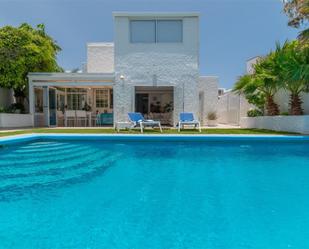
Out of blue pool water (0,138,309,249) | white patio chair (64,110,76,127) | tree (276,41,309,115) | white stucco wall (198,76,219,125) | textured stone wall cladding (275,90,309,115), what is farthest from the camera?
white stucco wall (198,76,219,125)

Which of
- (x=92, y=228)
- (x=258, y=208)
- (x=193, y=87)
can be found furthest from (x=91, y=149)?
(x=193, y=87)

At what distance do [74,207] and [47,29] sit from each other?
18699 mm

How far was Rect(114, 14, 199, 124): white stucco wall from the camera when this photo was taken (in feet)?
45.5

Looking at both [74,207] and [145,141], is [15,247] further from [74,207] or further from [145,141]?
[145,141]

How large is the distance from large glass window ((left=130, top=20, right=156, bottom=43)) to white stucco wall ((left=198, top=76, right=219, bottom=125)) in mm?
5111

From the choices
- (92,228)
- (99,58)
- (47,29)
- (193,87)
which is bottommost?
(92,228)

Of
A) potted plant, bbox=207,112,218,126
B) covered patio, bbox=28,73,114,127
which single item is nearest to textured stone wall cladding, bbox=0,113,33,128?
covered patio, bbox=28,73,114,127

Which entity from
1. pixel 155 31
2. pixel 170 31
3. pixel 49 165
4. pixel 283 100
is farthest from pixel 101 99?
pixel 49 165

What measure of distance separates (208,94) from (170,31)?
17.6ft

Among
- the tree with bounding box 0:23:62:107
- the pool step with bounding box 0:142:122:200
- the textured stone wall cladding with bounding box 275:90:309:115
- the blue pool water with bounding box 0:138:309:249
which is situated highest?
the tree with bounding box 0:23:62:107

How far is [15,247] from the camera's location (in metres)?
2.36

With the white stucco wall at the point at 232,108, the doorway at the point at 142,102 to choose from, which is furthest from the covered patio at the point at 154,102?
the white stucco wall at the point at 232,108

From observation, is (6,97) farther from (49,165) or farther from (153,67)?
(49,165)

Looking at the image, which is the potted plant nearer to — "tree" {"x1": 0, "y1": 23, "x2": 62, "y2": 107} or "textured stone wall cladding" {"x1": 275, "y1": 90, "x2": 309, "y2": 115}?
"textured stone wall cladding" {"x1": 275, "y1": 90, "x2": 309, "y2": 115}
